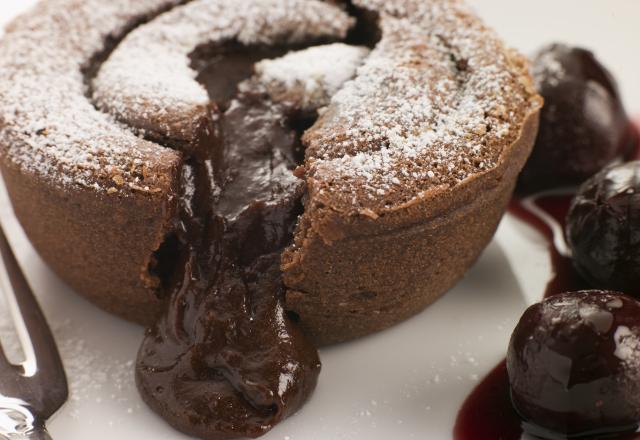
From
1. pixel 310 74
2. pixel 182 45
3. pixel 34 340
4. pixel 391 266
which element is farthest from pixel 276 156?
pixel 34 340

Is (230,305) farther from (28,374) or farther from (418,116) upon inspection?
(418,116)

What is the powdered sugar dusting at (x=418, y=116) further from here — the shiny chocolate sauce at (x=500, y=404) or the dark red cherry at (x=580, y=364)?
the shiny chocolate sauce at (x=500, y=404)

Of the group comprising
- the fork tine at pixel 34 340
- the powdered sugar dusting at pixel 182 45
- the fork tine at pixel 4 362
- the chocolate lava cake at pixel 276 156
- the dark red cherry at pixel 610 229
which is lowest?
the fork tine at pixel 34 340

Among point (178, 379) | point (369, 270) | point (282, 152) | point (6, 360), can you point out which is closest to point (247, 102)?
point (282, 152)

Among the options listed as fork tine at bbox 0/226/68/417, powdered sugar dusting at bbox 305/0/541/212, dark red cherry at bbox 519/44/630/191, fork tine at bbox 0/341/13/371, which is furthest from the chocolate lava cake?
dark red cherry at bbox 519/44/630/191

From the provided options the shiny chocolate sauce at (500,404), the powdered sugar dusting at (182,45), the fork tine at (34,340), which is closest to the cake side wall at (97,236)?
the fork tine at (34,340)
